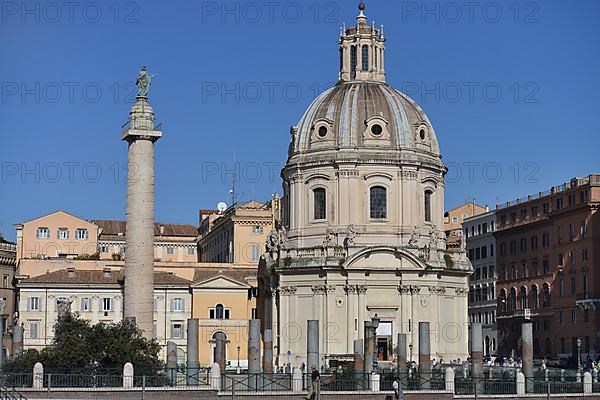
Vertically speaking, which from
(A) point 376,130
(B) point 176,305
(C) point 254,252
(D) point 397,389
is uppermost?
(A) point 376,130

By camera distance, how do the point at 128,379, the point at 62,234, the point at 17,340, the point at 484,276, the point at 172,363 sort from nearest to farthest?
the point at 128,379, the point at 172,363, the point at 17,340, the point at 62,234, the point at 484,276

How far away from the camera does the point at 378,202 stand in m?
89.8

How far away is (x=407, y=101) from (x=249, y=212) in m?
24.2

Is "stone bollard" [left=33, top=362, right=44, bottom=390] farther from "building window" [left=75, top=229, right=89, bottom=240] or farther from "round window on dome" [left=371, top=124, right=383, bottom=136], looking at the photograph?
"building window" [left=75, top=229, right=89, bottom=240]

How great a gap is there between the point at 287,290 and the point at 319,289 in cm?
263

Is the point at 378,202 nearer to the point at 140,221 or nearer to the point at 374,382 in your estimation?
the point at 140,221

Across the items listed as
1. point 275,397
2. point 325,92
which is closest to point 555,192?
point 325,92

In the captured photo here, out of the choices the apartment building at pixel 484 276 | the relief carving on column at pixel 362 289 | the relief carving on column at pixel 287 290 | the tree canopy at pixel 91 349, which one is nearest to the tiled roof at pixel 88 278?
the relief carving on column at pixel 287 290

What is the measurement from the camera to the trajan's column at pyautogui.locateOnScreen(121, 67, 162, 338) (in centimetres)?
7525

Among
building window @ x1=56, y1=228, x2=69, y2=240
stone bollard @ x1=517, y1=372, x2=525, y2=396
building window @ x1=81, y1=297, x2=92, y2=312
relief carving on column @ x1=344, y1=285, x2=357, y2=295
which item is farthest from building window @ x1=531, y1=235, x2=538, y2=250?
stone bollard @ x1=517, y1=372, x2=525, y2=396

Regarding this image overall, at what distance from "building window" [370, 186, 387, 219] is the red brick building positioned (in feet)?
57.3

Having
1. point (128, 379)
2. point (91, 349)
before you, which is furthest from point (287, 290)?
point (128, 379)

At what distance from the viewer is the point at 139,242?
7562 centimetres

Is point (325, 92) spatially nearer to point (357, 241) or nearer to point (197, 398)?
point (357, 241)
